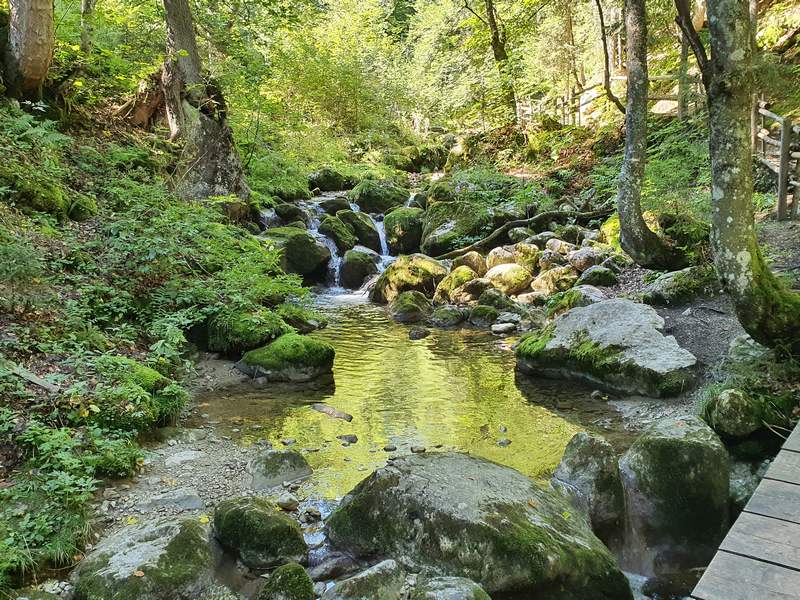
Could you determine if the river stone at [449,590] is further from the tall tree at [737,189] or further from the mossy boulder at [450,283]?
the mossy boulder at [450,283]

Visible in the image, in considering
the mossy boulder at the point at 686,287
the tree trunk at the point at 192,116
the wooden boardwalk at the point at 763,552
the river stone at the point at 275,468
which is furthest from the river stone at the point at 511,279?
the wooden boardwalk at the point at 763,552

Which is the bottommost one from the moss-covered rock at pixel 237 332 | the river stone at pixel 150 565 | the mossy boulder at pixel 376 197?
the river stone at pixel 150 565

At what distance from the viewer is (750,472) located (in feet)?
15.7

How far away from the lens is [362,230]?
1714 centimetres

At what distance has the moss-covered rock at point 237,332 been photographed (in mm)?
8234

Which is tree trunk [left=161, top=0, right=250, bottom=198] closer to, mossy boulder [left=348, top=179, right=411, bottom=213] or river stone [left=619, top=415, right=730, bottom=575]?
mossy boulder [left=348, top=179, right=411, bottom=213]

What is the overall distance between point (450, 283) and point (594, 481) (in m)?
8.73

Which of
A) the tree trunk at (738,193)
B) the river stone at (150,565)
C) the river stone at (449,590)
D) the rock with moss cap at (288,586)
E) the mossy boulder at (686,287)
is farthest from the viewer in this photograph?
the mossy boulder at (686,287)

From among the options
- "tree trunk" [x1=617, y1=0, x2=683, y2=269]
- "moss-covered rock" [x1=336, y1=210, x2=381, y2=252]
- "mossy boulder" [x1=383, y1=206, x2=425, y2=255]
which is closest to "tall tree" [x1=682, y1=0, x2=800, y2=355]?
"tree trunk" [x1=617, y1=0, x2=683, y2=269]

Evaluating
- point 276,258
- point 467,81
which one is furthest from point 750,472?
point 467,81

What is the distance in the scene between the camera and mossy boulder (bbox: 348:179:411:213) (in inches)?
773

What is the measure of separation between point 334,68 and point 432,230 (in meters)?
12.0

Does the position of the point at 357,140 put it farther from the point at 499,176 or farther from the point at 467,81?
the point at 499,176

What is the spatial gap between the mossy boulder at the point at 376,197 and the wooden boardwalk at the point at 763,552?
17156mm
